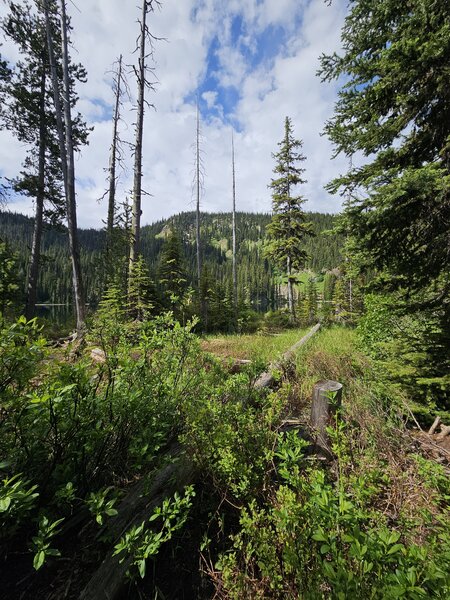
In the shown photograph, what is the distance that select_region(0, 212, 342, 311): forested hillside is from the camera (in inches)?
2832

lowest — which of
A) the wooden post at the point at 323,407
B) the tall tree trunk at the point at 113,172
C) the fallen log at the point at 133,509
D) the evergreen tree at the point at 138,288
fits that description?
the fallen log at the point at 133,509

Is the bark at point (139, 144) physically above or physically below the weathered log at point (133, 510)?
above

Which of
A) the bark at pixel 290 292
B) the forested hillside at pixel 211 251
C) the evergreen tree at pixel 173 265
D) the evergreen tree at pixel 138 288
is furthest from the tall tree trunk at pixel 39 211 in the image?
the bark at pixel 290 292

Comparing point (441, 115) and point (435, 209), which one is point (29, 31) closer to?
point (441, 115)

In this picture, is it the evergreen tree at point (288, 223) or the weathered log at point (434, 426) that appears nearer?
the weathered log at point (434, 426)

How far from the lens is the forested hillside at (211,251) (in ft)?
236

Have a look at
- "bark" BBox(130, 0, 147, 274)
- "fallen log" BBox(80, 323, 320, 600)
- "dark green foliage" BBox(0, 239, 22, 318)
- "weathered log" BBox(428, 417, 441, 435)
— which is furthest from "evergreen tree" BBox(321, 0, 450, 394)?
"dark green foliage" BBox(0, 239, 22, 318)

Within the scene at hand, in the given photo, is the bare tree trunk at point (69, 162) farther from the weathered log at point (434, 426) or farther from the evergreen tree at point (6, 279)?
the weathered log at point (434, 426)

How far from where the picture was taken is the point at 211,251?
499 feet

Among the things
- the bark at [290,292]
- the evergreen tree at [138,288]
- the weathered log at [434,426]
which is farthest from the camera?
the bark at [290,292]

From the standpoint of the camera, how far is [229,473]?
2270 millimetres

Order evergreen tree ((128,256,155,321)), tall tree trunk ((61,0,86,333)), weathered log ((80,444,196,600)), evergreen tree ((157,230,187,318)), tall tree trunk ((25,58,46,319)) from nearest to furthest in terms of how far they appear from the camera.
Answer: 1. weathered log ((80,444,196,600))
2. tall tree trunk ((61,0,86,333))
3. evergreen tree ((128,256,155,321))
4. tall tree trunk ((25,58,46,319))
5. evergreen tree ((157,230,187,318))

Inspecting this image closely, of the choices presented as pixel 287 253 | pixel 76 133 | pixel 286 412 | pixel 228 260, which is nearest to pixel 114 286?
pixel 286 412

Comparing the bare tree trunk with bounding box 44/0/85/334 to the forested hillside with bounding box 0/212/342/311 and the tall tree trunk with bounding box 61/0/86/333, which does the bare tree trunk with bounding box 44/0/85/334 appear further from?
the forested hillside with bounding box 0/212/342/311
